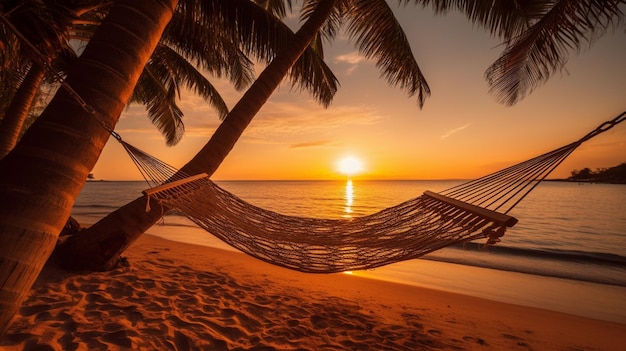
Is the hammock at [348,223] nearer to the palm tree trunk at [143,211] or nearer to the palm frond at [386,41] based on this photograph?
the palm tree trunk at [143,211]

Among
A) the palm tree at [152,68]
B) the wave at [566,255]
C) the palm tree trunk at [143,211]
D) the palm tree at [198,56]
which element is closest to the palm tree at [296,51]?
the palm tree trunk at [143,211]

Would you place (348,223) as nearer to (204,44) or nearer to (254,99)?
(254,99)

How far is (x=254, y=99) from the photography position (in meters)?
2.74

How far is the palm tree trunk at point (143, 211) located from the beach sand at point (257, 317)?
0.49 feet

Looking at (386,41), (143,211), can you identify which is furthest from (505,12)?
(143,211)

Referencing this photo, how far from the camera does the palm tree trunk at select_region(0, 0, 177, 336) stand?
0.90 m

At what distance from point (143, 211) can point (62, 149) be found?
1.37 m

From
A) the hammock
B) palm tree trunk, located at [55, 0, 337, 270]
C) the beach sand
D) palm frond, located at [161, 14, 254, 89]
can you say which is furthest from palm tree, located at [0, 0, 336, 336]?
Result: palm frond, located at [161, 14, 254, 89]

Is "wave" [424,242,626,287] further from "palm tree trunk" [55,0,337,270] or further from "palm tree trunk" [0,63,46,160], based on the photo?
"palm tree trunk" [0,63,46,160]

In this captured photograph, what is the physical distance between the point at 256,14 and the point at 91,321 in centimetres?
296

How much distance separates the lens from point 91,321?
181 cm

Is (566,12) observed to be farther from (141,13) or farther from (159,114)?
(159,114)

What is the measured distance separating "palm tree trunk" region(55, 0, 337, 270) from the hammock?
0.92 ft

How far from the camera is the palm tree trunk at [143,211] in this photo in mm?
2281
